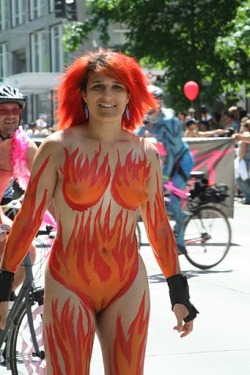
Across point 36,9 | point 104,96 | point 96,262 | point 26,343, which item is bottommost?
point 26,343

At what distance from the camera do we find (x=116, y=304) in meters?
4.20

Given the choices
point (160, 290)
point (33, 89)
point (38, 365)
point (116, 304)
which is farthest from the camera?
point (33, 89)

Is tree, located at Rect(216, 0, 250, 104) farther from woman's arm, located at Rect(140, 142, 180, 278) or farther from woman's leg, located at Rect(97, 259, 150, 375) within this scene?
woman's leg, located at Rect(97, 259, 150, 375)

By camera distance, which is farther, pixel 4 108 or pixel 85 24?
pixel 85 24

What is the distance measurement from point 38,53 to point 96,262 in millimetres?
56970

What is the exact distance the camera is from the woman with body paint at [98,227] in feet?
13.7

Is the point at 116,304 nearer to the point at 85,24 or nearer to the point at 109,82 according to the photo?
the point at 109,82

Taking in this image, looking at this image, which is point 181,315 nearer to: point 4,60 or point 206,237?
point 206,237

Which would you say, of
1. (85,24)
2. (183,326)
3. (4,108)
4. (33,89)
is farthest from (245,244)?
(33,89)

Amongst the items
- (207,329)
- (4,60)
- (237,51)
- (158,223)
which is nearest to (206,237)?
(207,329)

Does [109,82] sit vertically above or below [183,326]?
above

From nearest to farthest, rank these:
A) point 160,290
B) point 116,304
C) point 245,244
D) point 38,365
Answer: point 116,304, point 38,365, point 160,290, point 245,244

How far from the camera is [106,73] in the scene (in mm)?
4258

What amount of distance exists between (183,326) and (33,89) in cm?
5335
